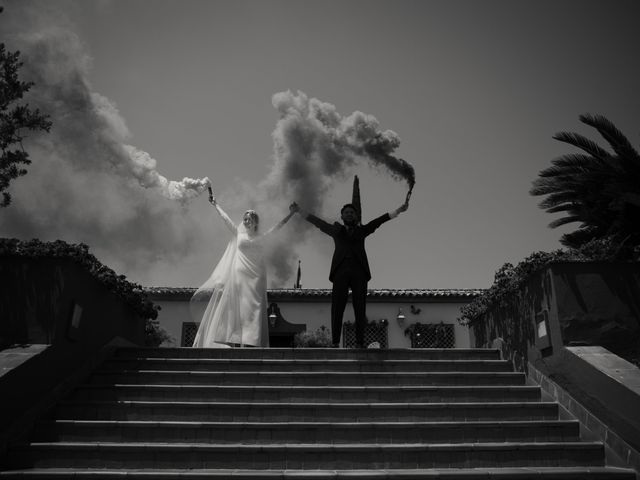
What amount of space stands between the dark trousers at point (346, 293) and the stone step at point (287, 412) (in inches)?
76.7

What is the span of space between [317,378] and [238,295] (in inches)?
131

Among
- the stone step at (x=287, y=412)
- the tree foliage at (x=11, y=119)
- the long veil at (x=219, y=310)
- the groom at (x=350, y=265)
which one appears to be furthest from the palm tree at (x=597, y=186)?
the tree foliage at (x=11, y=119)

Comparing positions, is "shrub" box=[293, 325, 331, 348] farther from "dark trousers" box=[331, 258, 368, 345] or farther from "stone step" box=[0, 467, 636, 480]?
"stone step" box=[0, 467, 636, 480]

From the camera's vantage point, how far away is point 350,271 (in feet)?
26.6

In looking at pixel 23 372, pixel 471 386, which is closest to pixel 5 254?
pixel 23 372

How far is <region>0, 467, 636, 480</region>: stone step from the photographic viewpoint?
16.0ft

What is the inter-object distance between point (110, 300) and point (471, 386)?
5.31 metres

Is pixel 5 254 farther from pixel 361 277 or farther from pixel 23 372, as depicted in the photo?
pixel 361 277

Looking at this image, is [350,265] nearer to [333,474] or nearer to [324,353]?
[324,353]

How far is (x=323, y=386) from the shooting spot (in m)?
6.64

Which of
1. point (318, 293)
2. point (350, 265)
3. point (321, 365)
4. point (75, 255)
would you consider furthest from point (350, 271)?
point (318, 293)

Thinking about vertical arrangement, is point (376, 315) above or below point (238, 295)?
above

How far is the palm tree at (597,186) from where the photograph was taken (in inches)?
407

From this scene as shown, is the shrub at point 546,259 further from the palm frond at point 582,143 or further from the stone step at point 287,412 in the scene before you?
the palm frond at point 582,143
